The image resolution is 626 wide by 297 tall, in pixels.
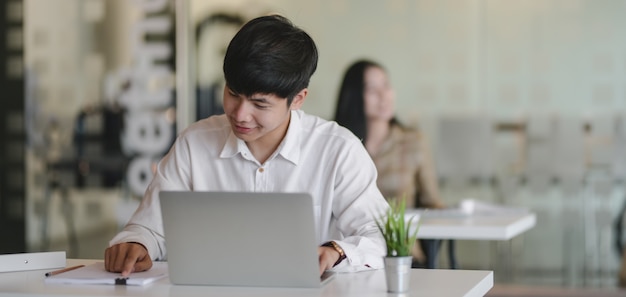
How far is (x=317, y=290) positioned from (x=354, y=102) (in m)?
3.66

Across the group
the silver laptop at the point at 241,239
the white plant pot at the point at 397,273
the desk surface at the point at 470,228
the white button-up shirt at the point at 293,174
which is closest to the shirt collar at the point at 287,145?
the white button-up shirt at the point at 293,174

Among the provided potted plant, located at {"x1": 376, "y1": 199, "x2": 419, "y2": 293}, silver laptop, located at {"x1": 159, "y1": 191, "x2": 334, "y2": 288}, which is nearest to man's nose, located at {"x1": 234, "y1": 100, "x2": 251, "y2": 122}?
silver laptop, located at {"x1": 159, "y1": 191, "x2": 334, "y2": 288}

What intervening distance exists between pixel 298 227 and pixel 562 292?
4.98m

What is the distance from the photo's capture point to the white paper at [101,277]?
2.53 metres

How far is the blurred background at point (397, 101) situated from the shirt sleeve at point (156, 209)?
175 inches

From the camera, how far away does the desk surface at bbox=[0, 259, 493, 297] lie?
7.75 feet

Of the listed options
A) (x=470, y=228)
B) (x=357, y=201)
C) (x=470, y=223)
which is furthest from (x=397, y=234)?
(x=470, y=223)

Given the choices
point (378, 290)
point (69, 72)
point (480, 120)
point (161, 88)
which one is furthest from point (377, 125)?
point (378, 290)

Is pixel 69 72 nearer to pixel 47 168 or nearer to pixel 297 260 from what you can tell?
pixel 47 168

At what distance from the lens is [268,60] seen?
2746mm

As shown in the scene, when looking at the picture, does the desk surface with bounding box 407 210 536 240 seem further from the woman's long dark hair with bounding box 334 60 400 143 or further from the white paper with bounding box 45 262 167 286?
the white paper with bounding box 45 262 167 286

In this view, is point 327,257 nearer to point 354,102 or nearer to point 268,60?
point 268,60

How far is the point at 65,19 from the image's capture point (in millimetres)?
7844

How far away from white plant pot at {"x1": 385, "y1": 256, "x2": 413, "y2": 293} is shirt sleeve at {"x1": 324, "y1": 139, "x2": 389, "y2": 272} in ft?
1.40
